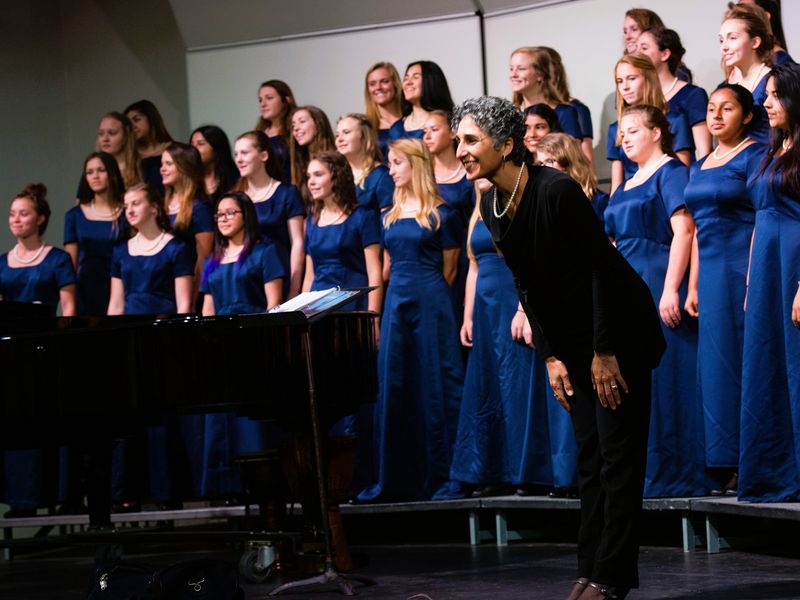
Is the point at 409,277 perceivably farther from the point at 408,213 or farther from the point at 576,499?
the point at 576,499

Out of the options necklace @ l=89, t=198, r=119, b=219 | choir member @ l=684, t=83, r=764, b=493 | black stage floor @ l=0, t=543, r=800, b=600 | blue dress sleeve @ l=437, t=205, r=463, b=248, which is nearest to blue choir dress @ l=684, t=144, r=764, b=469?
choir member @ l=684, t=83, r=764, b=493

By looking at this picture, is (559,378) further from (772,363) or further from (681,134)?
(681,134)

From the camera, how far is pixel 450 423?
584cm

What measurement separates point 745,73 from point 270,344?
2345mm

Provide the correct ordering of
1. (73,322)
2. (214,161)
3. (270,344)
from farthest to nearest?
(214,161), (73,322), (270,344)

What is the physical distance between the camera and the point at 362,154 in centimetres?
639

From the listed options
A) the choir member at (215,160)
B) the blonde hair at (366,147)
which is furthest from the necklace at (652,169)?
the choir member at (215,160)

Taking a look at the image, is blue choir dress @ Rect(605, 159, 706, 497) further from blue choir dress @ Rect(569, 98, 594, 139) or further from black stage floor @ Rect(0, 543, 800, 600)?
blue choir dress @ Rect(569, 98, 594, 139)

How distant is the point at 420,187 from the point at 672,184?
126 centimetres

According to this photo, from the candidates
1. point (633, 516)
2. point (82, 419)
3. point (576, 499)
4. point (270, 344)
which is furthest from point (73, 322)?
point (633, 516)

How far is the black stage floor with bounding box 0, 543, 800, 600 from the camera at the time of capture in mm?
3914

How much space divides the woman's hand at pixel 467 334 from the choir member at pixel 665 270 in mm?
875

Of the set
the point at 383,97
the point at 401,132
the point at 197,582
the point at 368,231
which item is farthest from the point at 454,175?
the point at 197,582

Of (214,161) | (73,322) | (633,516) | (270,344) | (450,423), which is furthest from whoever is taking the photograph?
(214,161)
